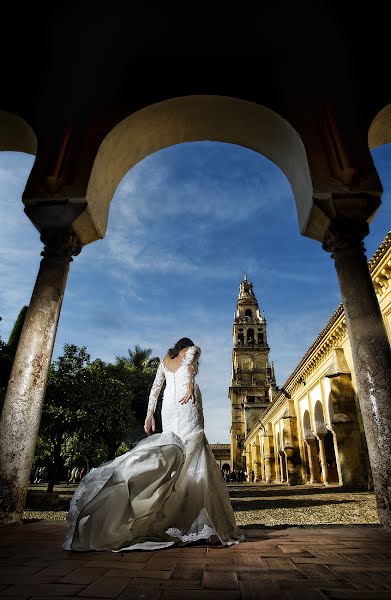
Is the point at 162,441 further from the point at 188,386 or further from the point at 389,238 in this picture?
the point at 389,238

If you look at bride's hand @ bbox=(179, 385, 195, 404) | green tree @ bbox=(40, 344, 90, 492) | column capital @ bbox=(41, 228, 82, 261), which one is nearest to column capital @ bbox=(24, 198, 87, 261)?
column capital @ bbox=(41, 228, 82, 261)

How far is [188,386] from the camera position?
3.57 metres

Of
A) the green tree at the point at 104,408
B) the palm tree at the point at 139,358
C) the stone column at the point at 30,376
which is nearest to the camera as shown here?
the stone column at the point at 30,376

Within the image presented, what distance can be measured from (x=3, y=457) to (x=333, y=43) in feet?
23.4

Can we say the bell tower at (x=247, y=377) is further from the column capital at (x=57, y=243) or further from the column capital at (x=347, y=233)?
the column capital at (x=57, y=243)

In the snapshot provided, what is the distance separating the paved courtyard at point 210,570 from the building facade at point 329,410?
8.65 meters

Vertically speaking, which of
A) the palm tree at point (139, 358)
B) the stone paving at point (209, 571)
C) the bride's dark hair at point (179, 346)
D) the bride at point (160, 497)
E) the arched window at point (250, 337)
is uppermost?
the arched window at point (250, 337)

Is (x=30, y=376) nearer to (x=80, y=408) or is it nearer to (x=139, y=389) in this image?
(x=80, y=408)

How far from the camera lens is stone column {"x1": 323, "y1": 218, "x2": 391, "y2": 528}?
3.41 meters

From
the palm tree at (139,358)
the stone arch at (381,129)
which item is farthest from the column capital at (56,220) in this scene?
the palm tree at (139,358)

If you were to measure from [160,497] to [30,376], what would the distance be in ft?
6.85

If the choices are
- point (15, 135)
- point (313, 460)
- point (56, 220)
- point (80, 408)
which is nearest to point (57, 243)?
point (56, 220)

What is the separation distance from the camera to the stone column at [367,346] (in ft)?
11.2

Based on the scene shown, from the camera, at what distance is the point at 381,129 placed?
542cm
